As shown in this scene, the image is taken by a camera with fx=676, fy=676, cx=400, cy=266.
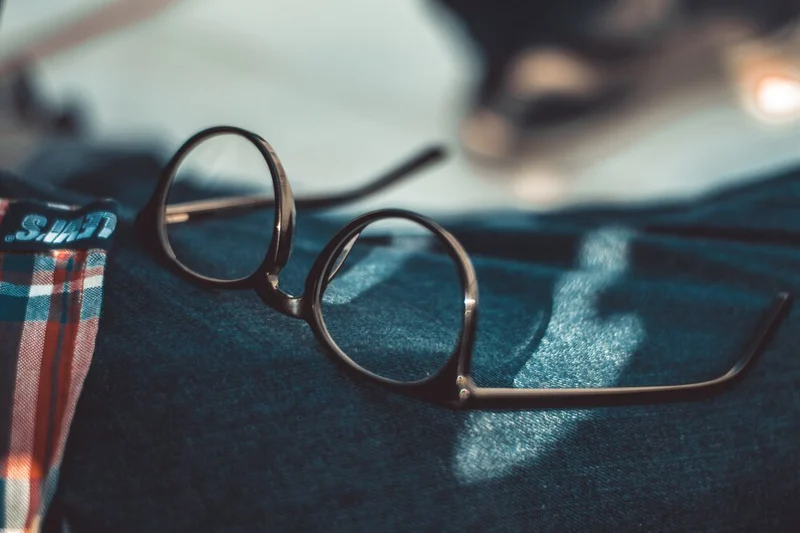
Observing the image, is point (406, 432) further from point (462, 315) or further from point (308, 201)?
point (308, 201)

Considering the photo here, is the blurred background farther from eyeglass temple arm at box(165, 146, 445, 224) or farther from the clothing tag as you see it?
the clothing tag

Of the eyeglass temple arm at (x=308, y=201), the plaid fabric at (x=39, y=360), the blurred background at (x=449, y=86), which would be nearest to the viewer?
the plaid fabric at (x=39, y=360)

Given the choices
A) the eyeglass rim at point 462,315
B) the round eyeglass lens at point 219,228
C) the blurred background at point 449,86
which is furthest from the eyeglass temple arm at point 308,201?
the blurred background at point 449,86

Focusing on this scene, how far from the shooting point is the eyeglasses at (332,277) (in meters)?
0.26

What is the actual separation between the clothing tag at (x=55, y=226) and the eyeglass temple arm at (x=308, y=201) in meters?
0.05

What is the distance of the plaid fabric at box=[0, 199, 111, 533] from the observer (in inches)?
9.9

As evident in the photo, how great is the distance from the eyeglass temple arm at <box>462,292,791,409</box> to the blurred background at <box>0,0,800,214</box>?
60 centimetres

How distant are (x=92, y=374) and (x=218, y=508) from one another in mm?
73

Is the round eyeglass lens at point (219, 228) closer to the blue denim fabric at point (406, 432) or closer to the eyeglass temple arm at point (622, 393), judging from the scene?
the blue denim fabric at point (406, 432)

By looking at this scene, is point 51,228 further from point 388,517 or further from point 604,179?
point 604,179

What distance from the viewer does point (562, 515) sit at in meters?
0.28

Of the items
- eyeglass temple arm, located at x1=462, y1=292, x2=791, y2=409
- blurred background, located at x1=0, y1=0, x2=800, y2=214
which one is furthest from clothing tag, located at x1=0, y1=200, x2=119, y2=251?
blurred background, located at x1=0, y1=0, x2=800, y2=214

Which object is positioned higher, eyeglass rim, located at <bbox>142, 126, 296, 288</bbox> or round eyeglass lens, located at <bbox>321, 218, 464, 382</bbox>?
eyeglass rim, located at <bbox>142, 126, 296, 288</bbox>

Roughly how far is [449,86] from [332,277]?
1093 millimetres
